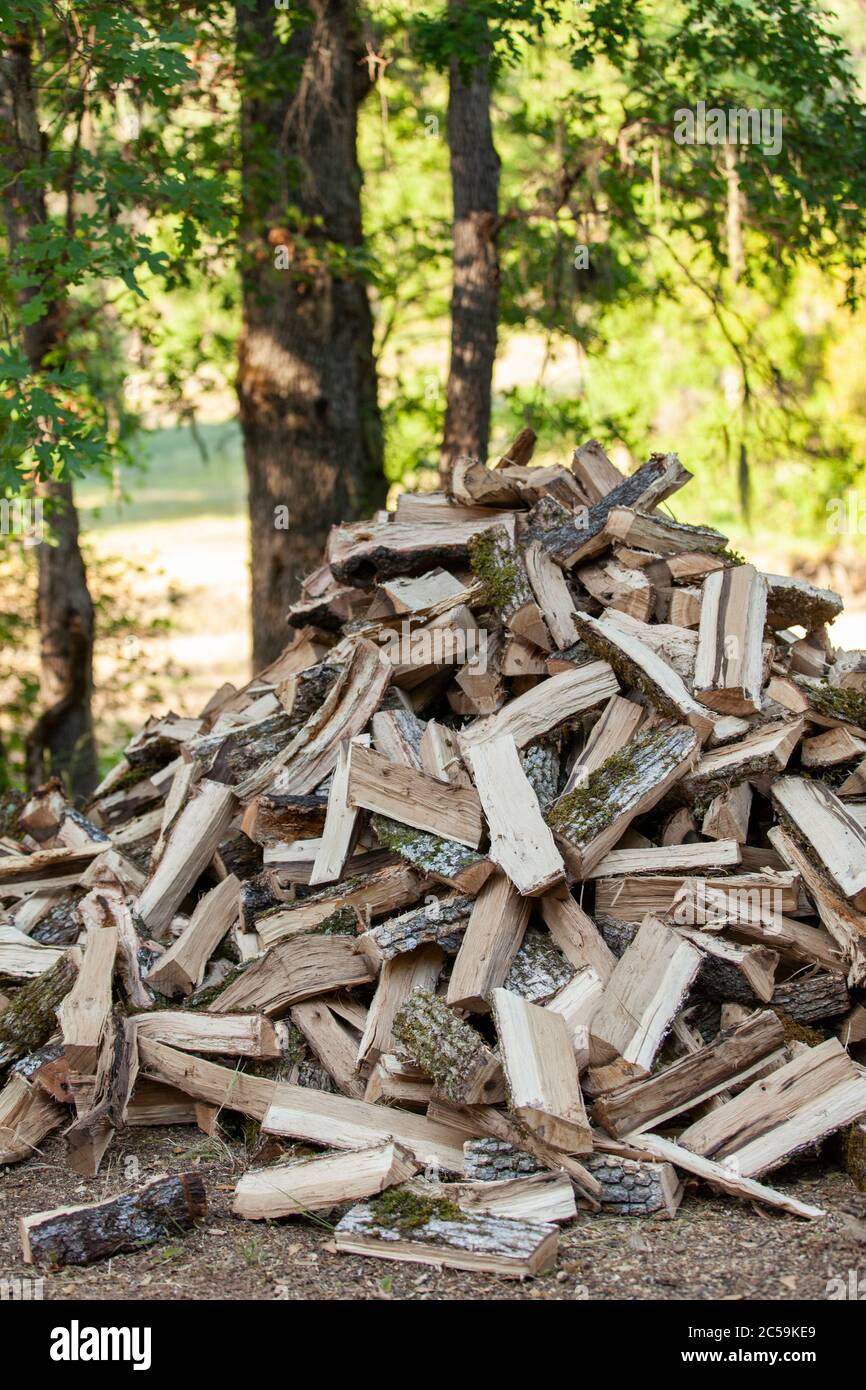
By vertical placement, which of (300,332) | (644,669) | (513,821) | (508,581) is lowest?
(513,821)

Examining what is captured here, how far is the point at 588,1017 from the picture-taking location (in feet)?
11.5

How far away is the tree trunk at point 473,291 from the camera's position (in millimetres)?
7867

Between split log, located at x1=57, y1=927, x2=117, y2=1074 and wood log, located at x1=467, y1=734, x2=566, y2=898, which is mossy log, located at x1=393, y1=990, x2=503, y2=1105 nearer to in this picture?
wood log, located at x1=467, y1=734, x2=566, y2=898

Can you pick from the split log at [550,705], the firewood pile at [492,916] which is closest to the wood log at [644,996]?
the firewood pile at [492,916]

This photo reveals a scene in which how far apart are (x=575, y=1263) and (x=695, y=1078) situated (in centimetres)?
68

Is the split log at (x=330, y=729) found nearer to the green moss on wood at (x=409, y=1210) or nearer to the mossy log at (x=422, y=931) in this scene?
the mossy log at (x=422, y=931)

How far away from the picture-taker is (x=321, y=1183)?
3207 mm

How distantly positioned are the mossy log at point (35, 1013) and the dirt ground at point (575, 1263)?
2.00 ft

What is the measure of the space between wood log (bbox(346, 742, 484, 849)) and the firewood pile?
0.01 metres

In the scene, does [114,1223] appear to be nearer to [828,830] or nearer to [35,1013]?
[35,1013]

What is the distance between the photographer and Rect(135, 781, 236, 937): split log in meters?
4.38

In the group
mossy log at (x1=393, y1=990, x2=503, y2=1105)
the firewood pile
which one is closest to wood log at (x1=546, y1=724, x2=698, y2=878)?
the firewood pile

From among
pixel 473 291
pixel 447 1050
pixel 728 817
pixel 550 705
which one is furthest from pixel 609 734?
pixel 473 291

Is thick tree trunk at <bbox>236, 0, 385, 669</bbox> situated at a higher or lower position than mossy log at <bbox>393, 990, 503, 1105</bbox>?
higher
